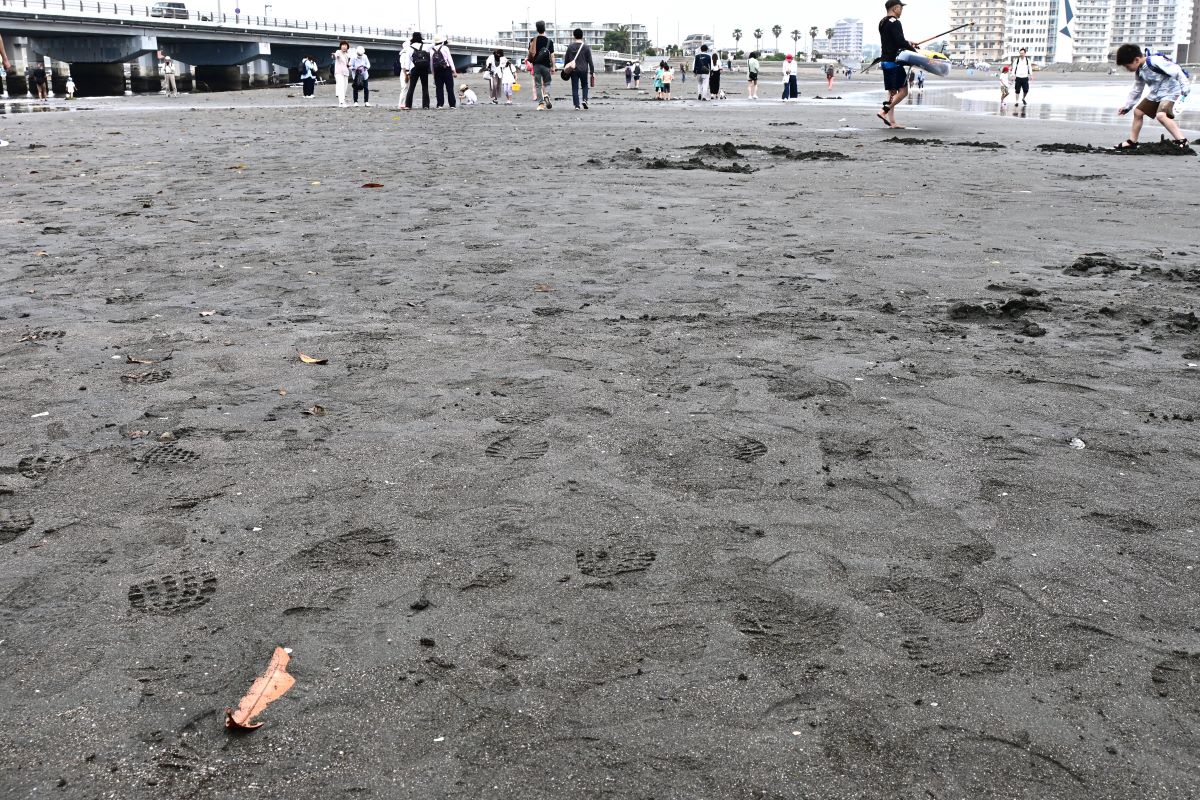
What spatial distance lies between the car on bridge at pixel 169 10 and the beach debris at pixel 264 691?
7152cm

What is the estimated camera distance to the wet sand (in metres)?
2.20

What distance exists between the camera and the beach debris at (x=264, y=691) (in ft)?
7.39

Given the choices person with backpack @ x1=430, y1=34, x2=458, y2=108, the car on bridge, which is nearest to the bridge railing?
the car on bridge

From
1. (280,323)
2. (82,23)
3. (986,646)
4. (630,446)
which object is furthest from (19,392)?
(82,23)

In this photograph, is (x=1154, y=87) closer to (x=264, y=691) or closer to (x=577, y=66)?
(x=264, y=691)

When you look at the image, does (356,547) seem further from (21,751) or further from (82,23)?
(82,23)

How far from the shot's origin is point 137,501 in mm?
3377

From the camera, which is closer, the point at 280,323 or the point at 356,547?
the point at 356,547

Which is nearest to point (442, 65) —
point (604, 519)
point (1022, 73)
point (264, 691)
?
point (1022, 73)

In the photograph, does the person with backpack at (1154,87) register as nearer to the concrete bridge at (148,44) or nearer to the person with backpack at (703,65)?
the person with backpack at (703,65)

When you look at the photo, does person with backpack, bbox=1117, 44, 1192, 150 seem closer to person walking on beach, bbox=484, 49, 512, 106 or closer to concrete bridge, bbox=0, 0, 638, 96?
person walking on beach, bbox=484, 49, 512, 106

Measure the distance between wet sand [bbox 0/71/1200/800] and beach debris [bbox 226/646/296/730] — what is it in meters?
0.03

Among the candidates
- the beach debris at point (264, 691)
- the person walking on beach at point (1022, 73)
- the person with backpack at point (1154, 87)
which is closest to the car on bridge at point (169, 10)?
the person walking on beach at point (1022, 73)

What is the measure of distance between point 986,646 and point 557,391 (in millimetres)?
2289
